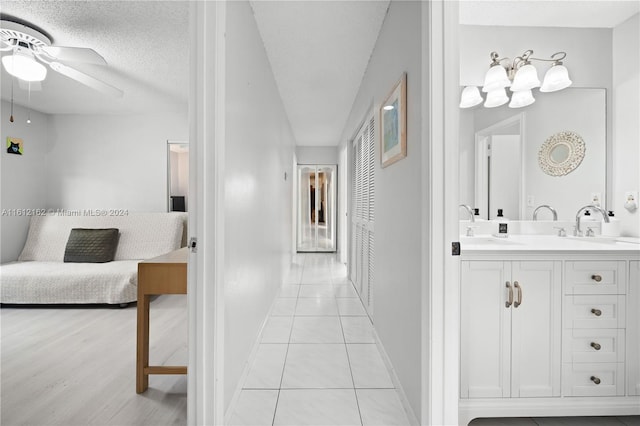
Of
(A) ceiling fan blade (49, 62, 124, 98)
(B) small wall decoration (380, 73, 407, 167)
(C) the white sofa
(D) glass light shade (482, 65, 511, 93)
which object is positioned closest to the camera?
(B) small wall decoration (380, 73, 407, 167)

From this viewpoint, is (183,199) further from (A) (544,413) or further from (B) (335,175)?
(A) (544,413)

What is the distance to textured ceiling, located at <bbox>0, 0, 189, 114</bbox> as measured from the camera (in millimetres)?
2176

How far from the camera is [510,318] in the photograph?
4.88 feet

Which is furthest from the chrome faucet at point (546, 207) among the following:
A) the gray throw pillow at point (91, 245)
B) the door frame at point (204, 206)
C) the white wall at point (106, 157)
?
the gray throw pillow at point (91, 245)

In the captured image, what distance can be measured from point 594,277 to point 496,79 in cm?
137

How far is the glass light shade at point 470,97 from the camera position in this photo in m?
2.18

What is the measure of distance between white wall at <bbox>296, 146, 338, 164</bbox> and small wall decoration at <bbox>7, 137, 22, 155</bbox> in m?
4.60

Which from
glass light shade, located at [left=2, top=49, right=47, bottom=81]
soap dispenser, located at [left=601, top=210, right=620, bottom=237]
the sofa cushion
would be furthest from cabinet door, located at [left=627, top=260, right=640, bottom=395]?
the sofa cushion

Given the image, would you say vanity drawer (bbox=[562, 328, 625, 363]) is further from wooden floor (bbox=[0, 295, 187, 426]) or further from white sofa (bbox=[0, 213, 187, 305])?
white sofa (bbox=[0, 213, 187, 305])

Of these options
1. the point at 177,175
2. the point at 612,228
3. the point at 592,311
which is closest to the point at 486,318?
the point at 592,311

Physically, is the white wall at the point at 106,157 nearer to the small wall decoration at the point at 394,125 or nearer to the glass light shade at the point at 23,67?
the glass light shade at the point at 23,67

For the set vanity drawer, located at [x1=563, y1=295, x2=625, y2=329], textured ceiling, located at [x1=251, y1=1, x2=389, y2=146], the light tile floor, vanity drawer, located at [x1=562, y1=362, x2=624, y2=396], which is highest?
textured ceiling, located at [x1=251, y1=1, x2=389, y2=146]

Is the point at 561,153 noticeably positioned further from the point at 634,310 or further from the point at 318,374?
the point at 318,374

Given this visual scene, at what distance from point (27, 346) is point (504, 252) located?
3.41 meters
